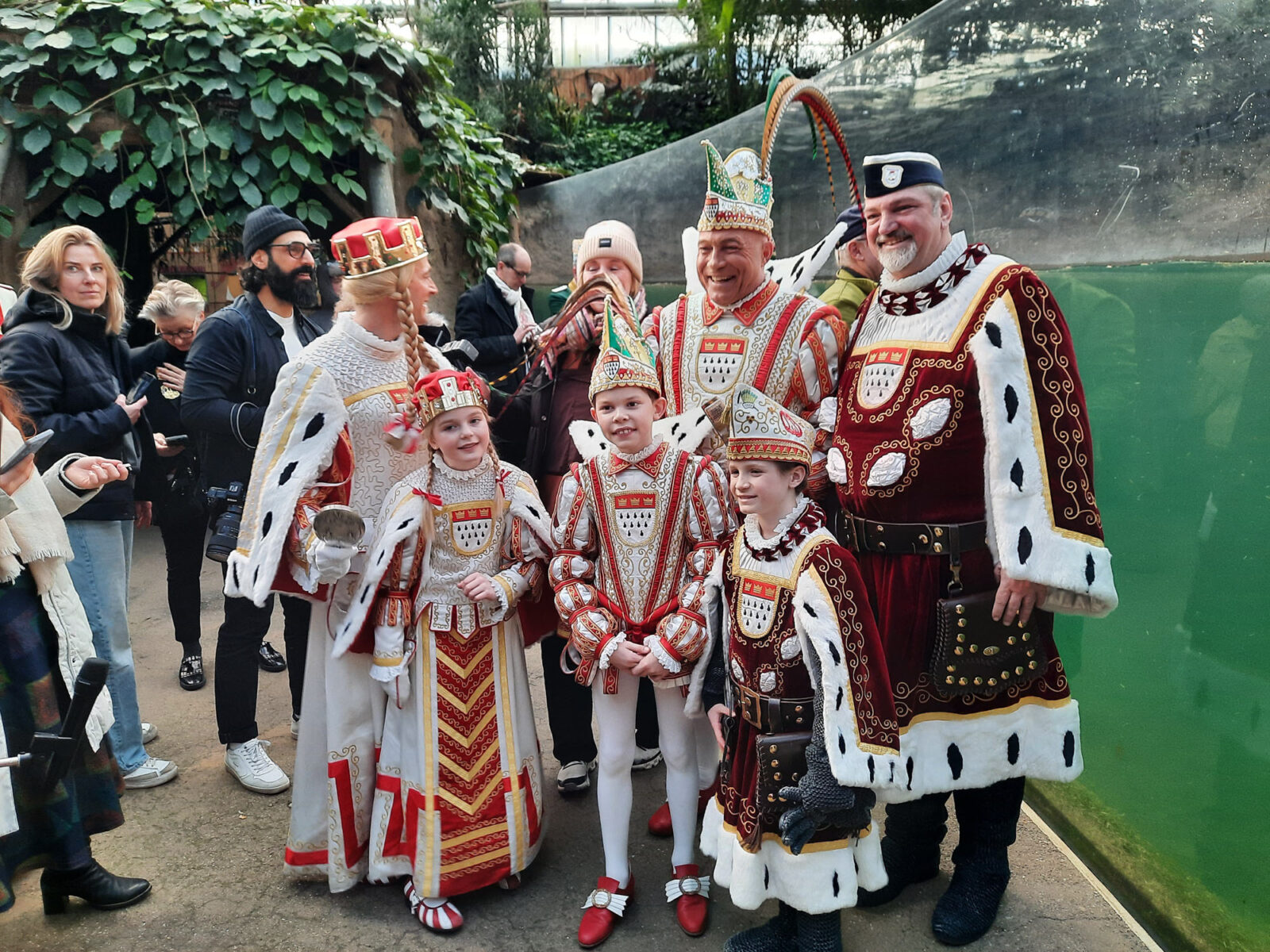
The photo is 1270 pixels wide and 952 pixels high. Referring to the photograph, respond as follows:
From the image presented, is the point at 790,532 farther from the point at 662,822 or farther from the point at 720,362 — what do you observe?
the point at 662,822

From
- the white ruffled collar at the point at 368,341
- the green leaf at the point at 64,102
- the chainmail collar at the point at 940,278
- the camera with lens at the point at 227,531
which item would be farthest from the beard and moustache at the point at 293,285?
the green leaf at the point at 64,102

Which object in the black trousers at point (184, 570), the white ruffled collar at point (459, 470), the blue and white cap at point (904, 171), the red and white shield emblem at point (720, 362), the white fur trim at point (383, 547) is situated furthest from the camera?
the black trousers at point (184, 570)

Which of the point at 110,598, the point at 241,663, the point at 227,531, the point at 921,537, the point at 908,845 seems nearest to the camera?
the point at 921,537

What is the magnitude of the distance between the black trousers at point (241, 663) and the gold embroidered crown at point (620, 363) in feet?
5.37

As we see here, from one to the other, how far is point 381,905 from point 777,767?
139 centimetres

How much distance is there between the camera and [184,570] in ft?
14.6

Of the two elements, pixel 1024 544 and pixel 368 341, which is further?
pixel 368 341

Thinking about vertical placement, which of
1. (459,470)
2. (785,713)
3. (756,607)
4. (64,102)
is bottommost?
(785,713)

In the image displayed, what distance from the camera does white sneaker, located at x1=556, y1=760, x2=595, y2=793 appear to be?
11.4 feet

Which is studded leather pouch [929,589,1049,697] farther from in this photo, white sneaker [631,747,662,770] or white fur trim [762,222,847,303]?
white sneaker [631,747,662,770]

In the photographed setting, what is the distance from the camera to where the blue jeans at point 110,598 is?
3.35 meters

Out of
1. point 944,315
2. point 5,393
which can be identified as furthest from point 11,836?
point 944,315

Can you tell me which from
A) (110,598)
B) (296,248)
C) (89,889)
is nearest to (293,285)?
(296,248)

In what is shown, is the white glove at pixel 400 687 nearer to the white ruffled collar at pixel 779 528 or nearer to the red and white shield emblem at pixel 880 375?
the white ruffled collar at pixel 779 528
